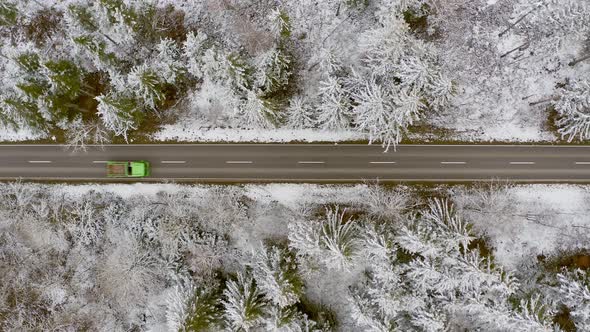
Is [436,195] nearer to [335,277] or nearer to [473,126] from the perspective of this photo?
[473,126]

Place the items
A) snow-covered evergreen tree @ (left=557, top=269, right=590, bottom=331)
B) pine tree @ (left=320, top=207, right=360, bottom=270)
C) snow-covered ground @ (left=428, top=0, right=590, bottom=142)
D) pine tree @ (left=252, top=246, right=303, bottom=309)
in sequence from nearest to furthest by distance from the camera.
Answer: pine tree @ (left=320, top=207, right=360, bottom=270)
pine tree @ (left=252, top=246, right=303, bottom=309)
snow-covered evergreen tree @ (left=557, top=269, right=590, bottom=331)
snow-covered ground @ (left=428, top=0, right=590, bottom=142)

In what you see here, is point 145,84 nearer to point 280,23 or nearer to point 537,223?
point 280,23

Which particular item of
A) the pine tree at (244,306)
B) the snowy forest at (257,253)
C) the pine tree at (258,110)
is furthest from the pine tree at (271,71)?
the pine tree at (244,306)

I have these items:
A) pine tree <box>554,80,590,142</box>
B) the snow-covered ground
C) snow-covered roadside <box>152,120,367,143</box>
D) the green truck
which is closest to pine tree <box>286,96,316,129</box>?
snow-covered roadside <box>152,120,367,143</box>

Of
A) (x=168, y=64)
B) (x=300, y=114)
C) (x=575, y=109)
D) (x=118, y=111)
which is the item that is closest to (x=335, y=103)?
(x=300, y=114)

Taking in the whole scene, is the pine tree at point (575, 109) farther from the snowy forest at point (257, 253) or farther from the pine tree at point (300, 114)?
the pine tree at point (300, 114)

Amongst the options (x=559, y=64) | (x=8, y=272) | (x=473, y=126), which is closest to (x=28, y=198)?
(x=8, y=272)

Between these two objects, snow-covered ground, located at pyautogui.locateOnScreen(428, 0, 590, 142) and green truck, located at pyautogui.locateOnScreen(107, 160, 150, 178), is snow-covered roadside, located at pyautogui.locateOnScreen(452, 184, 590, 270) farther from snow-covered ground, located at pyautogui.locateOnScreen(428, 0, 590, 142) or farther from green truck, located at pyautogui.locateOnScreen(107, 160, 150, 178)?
green truck, located at pyautogui.locateOnScreen(107, 160, 150, 178)
